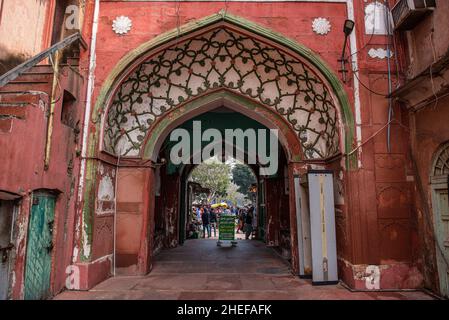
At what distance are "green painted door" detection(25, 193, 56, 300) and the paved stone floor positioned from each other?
49 cm

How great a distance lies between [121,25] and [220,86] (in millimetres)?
2164

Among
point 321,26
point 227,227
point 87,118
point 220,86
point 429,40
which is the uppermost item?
point 321,26

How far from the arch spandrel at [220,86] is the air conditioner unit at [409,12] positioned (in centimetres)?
164

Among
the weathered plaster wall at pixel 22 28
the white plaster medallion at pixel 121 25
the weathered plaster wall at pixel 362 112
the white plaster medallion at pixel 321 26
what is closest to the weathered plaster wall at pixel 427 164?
the weathered plaster wall at pixel 362 112

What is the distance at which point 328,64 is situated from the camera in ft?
18.5

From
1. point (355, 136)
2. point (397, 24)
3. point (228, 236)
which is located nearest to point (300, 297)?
point (355, 136)

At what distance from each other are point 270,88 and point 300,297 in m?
3.92

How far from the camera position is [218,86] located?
6.38m

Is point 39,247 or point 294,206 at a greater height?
point 294,206

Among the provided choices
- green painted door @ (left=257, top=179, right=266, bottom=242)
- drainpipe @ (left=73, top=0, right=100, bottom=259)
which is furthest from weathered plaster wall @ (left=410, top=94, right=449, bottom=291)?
green painted door @ (left=257, top=179, right=266, bottom=242)

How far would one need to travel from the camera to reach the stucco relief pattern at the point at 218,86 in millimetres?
6125

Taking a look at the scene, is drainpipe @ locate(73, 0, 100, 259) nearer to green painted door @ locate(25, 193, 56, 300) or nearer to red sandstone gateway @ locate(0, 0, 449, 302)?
red sandstone gateway @ locate(0, 0, 449, 302)

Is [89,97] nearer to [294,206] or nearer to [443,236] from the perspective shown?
[294,206]

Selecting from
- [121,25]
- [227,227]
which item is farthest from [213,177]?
[121,25]
